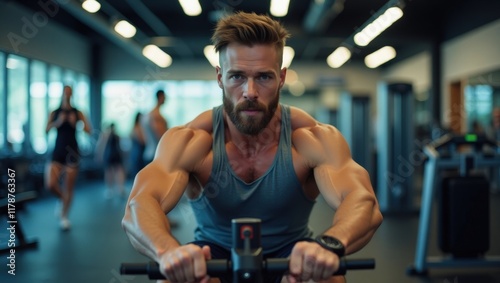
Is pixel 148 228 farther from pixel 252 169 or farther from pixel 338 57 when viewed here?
pixel 338 57

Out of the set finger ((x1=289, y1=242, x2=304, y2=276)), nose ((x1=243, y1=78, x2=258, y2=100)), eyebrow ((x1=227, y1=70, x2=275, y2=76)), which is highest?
eyebrow ((x1=227, y1=70, x2=275, y2=76))

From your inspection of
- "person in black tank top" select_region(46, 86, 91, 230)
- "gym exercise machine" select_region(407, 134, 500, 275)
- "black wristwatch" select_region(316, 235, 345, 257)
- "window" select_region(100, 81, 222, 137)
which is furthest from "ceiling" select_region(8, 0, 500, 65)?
"black wristwatch" select_region(316, 235, 345, 257)

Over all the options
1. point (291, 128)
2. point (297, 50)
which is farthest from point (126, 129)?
point (291, 128)

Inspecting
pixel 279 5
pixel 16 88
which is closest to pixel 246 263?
pixel 16 88

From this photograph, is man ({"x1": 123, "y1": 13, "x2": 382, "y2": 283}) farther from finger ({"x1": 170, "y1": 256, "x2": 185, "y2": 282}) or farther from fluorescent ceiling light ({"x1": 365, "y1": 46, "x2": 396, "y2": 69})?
fluorescent ceiling light ({"x1": 365, "y1": 46, "x2": 396, "y2": 69})

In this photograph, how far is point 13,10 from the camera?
2418 mm

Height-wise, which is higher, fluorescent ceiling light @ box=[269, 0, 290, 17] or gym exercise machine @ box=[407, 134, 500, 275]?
fluorescent ceiling light @ box=[269, 0, 290, 17]

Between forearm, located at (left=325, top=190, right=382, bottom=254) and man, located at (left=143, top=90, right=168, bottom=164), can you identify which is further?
man, located at (left=143, top=90, right=168, bottom=164)

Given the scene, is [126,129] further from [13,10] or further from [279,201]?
[279,201]

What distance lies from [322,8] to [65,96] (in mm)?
4202

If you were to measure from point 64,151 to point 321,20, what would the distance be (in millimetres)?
4860

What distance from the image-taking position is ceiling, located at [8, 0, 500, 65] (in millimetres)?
7371

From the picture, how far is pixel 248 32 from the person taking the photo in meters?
1.42

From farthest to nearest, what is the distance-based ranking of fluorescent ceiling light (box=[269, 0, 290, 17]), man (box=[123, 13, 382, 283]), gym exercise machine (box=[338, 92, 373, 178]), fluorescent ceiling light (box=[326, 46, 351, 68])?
fluorescent ceiling light (box=[326, 46, 351, 68]) < gym exercise machine (box=[338, 92, 373, 178]) < fluorescent ceiling light (box=[269, 0, 290, 17]) < man (box=[123, 13, 382, 283])
